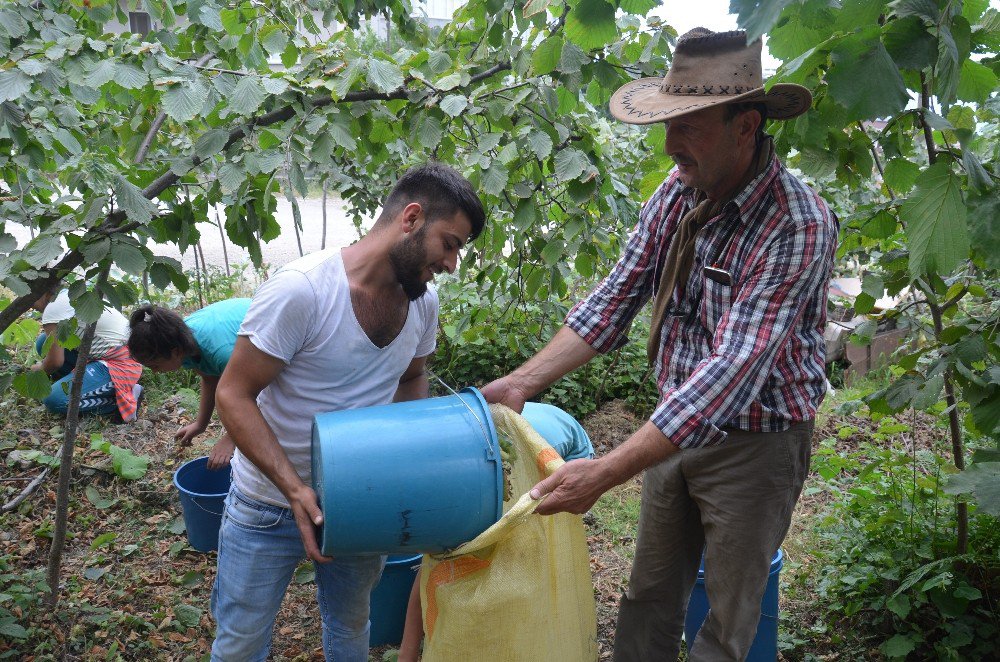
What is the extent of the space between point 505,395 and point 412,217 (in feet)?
1.80

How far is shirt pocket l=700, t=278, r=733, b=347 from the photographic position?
1.84m

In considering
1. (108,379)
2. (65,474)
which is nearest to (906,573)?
(65,474)

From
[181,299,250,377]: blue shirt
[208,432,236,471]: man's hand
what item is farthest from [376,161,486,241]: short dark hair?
[208,432,236,471]: man's hand

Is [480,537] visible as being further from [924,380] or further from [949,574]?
[949,574]

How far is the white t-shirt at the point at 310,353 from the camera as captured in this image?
1.74 metres

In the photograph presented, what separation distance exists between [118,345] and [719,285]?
3.92 meters

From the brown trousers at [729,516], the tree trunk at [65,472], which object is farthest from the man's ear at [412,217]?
the tree trunk at [65,472]

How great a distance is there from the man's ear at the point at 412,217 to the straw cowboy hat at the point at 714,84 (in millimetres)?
525

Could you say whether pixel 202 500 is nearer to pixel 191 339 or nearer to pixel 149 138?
pixel 191 339

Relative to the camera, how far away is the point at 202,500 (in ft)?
10.3

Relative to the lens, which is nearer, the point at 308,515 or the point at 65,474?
the point at 308,515

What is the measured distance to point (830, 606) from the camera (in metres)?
2.84

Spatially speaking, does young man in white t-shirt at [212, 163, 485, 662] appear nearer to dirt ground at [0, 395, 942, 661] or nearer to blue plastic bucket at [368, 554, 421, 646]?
blue plastic bucket at [368, 554, 421, 646]

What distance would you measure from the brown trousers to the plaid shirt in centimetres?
8
